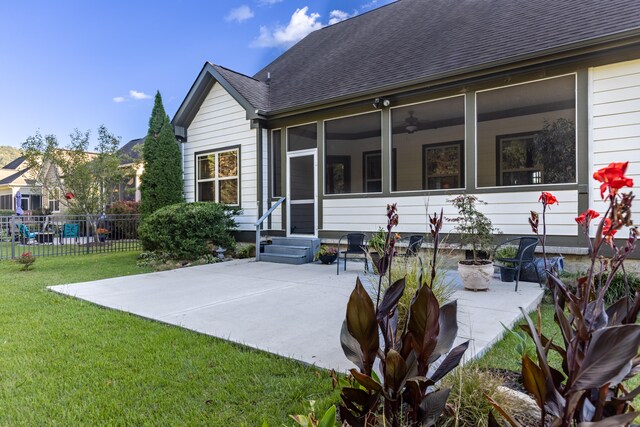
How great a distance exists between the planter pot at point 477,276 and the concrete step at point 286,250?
12.2ft

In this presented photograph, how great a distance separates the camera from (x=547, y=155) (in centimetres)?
614

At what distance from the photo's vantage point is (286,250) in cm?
815

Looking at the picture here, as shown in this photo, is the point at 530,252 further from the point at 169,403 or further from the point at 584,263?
the point at 169,403

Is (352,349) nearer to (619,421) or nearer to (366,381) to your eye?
(366,381)

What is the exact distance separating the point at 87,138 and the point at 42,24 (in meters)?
5.06

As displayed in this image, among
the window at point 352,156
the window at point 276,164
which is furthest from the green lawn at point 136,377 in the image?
the window at point 276,164

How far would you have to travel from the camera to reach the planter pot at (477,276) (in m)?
4.80

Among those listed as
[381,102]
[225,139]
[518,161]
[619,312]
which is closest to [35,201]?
[225,139]

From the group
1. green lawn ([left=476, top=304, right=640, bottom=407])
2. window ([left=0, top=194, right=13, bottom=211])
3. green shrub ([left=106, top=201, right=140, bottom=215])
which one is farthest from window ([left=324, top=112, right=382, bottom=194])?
window ([left=0, top=194, right=13, bottom=211])

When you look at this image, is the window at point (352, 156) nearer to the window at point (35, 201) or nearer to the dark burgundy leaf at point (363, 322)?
the dark burgundy leaf at point (363, 322)

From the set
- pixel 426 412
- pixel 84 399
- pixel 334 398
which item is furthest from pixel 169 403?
pixel 426 412

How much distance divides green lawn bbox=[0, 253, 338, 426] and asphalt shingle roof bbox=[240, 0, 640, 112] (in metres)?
5.82

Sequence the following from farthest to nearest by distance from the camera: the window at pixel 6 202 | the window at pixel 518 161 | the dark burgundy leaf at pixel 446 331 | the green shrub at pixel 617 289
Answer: the window at pixel 6 202 → the window at pixel 518 161 → the green shrub at pixel 617 289 → the dark burgundy leaf at pixel 446 331

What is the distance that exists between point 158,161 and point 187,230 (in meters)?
2.61
